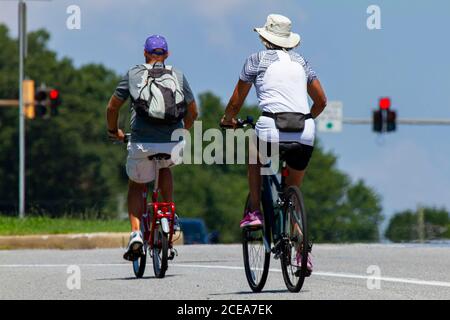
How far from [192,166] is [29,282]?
310 ft

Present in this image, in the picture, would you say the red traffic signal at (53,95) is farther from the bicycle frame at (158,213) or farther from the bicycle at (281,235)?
the bicycle at (281,235)

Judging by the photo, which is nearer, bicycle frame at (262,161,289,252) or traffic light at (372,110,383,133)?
bicycle frame at (262,161,289,252)

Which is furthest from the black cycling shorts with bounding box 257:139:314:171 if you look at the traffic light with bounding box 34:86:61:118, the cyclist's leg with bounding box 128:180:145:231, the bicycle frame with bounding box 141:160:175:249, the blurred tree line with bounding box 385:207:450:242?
the traffic light with bounding box 34:86:61:118

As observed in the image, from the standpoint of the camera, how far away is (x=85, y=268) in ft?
46.9

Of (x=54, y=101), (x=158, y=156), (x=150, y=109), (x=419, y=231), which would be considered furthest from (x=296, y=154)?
(x=54, y=101)

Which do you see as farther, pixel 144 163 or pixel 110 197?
pixel 110 197

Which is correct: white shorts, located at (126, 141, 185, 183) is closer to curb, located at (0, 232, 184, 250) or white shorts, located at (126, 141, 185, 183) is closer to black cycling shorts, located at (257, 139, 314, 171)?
black cycling shorts, located at (257, 139, 314, 171)

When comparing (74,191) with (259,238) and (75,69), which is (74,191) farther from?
(259,238)

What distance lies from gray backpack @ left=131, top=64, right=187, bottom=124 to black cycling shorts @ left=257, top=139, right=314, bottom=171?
1.48m

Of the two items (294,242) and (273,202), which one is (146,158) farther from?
(294,242)

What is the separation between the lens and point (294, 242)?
10.4 m

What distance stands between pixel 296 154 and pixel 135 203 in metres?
2.29

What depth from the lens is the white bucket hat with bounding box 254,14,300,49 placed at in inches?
416
